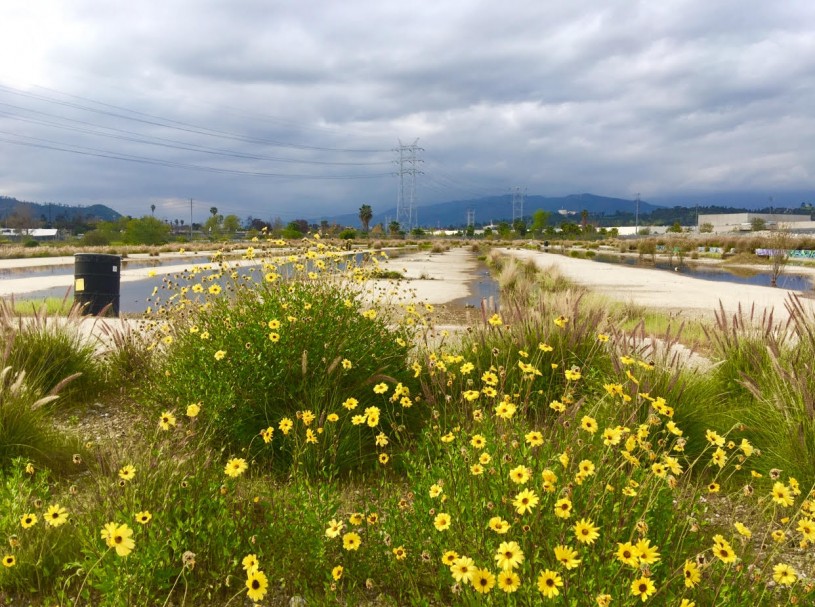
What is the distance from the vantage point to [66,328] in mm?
6020

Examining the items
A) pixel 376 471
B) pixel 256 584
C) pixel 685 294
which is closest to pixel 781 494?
pixel 256 584

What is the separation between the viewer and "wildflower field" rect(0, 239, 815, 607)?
2.20m

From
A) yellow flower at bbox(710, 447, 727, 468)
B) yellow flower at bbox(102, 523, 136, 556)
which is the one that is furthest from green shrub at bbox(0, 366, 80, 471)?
yellow flower at bbox(710, 447, 727, 468)

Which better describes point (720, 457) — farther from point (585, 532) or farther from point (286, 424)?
point (286, 424)

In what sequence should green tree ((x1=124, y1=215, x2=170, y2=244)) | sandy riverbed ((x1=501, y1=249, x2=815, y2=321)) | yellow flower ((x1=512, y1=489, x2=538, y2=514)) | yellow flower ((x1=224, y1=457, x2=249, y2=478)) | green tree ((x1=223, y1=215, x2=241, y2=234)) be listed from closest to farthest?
yellow flower ((x1=512, y1=489, x2=538, y2=514)) < yellow flower ((x1=224, y1=457, x2=249, y2=478)) < sandy riverbed ((x1=501, y1=249, x2=815, y2=321)) < green tree ((x1=124, y1=215, x2=170, y2=244)) < green tree ((x1=223, y1=215, x2=241, y2=234))

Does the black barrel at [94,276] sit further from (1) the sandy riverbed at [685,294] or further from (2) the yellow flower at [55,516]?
(1) the sandy riverbed at [685,294]

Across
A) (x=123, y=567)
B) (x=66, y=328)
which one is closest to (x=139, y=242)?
(x=66, y=328)

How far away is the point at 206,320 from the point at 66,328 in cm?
229

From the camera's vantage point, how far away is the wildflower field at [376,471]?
2197 millimetres

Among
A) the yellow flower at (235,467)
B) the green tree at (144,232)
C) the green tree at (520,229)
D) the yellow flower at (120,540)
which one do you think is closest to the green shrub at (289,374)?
the yellow flower at (235,467)

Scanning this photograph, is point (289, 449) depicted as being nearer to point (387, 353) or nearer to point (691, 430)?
point (387, 353)

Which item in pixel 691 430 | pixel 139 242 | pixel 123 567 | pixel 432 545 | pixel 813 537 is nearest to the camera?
pixel 813 537

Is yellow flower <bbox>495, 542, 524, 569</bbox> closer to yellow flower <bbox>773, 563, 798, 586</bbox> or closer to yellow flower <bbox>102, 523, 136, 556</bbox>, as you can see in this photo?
yellow flower <bbox>773, 563, 798, 586</bbox>

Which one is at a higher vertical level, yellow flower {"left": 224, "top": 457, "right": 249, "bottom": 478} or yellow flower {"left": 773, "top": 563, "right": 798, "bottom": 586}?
yellow flower {"left": 224, "top": 457, "right": 249, "bottom": 478}
